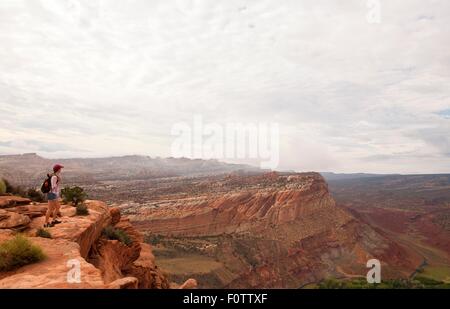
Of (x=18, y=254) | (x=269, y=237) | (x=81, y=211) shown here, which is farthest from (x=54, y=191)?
(x=269, y=237)

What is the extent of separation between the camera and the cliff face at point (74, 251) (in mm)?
6797

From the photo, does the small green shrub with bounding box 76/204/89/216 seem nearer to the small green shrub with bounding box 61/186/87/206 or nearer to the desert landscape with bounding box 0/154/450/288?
the small green shrub with bounding box 61/186/87/206

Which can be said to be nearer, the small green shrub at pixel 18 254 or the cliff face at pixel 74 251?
the cliff face at pixel 74 251

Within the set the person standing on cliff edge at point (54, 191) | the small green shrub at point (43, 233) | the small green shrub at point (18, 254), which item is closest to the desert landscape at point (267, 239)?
the person standing on cliff edge at point (54, 191)

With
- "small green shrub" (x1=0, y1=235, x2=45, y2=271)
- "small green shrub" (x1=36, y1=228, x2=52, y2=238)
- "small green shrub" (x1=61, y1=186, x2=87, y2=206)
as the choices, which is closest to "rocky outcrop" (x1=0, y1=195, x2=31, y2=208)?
"small green shrub" (x1=61, y1=186, x2=87, y2=206)

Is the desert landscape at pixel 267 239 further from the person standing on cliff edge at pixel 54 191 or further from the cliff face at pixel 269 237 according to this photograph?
the person standing on cliff edge at pixel 54 191

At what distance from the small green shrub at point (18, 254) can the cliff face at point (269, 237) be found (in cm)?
3771

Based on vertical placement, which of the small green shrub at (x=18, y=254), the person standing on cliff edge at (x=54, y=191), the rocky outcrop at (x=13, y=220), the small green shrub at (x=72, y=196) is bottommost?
the small green shrub at (x=18, y=254)

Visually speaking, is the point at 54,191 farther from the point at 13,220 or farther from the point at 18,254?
the point at 18,254

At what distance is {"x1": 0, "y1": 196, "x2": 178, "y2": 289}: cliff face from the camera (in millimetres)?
6797

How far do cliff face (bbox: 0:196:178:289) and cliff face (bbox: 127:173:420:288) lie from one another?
2862 centimetres

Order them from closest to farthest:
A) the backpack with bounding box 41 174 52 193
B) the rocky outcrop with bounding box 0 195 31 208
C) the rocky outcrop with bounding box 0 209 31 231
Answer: the backpack with bounding box 41 174 52 193 → the rocky outcrop with bounding box 0 209 31 231 → the rocky outcrop with bounding box 0 195 31 208
